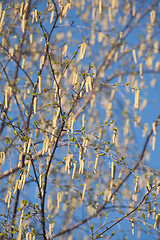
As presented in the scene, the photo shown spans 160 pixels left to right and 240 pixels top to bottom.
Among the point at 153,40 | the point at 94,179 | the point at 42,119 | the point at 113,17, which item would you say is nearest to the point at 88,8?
the point at 113,17

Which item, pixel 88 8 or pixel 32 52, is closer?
pixel 32 52

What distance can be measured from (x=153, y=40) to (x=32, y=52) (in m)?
1.29

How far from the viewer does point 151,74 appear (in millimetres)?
3758

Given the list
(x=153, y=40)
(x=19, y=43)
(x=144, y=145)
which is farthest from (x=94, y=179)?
(x=153, y=40)

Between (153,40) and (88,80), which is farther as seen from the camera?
(153,40)

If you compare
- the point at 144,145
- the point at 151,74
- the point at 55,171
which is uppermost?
the point at 151,74

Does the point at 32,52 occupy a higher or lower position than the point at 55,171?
higher

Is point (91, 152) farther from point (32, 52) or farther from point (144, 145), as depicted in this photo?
point (32, 52)

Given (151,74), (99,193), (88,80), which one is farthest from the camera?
(151,74)

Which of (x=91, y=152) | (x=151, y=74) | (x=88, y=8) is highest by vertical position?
(x=88, y=8)

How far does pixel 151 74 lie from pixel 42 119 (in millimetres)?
1563

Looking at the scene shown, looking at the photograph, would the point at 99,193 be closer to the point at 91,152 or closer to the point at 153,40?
the point at 91,152

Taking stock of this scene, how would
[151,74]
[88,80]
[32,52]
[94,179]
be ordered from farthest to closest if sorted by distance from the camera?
[151,74] → [32,52] → [94,179] → [88,80]

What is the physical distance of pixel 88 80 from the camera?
188 centimetres
